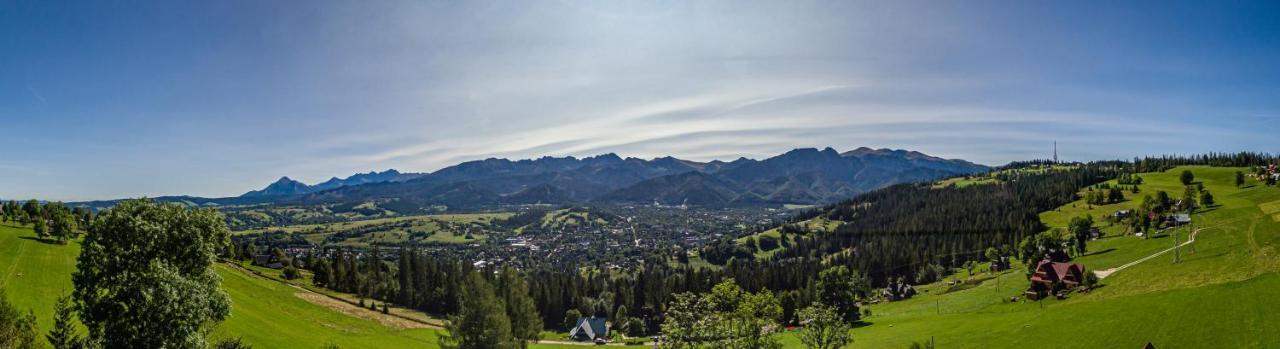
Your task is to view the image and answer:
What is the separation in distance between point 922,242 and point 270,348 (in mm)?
171259

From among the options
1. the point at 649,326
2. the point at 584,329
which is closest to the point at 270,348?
the point at 584,329

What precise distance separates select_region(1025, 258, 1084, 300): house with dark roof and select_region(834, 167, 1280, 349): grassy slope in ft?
12.5

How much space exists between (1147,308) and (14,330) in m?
82.9

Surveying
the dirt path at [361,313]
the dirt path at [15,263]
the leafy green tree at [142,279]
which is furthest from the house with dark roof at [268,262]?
the leafy green tree at [142,279]

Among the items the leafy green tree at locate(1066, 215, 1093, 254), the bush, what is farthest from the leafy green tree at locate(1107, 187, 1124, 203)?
the bush

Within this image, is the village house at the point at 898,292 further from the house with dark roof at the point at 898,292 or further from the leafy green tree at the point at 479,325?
the leafy green tree at the point at 479,325

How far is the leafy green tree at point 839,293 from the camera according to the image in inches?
3457

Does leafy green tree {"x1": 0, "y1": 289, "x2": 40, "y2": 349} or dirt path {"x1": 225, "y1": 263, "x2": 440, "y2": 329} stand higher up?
leafy green tree {"x1": 0, "y1": 289, "x2": 40, "y2": 349}

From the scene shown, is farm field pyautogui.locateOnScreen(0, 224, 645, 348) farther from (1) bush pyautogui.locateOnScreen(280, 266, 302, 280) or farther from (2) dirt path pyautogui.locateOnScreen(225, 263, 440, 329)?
(1) bush pyautogui.locateOnScreen(280, 266, 302, 280)

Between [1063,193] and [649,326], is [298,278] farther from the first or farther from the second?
[1063,193]

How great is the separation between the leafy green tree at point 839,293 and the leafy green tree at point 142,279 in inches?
3220

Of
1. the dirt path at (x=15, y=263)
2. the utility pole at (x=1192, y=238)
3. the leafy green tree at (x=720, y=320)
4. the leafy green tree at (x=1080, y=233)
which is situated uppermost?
the dirt path at (x=15, y=263)

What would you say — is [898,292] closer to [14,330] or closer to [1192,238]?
[1192,238]

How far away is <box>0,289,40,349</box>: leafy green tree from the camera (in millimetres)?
25641
